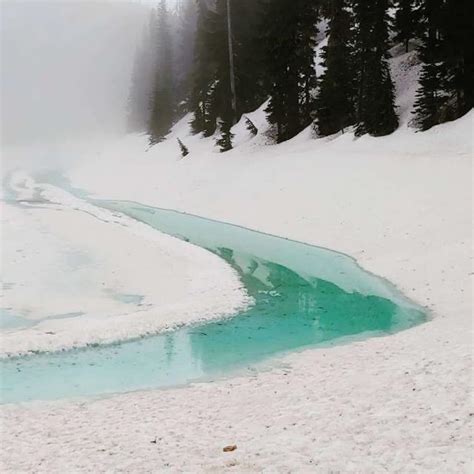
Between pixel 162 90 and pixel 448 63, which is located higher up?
pixel 162 90

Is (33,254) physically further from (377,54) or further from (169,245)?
(377,54)

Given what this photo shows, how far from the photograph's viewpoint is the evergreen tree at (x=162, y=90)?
2707 inches

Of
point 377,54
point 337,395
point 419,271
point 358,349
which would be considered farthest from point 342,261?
point 377,54

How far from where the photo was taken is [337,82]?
37750mm

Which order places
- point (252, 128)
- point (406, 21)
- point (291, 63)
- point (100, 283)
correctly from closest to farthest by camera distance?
point (100, 283) < point (406, 21) < point (291, 63) < point (252, 128)

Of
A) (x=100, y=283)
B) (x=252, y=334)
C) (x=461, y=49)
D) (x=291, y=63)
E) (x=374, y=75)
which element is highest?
(x=291, y=63)

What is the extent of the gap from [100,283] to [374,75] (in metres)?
22.6

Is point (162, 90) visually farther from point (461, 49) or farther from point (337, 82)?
point (461, 49)

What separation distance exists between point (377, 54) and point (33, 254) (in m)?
23.4

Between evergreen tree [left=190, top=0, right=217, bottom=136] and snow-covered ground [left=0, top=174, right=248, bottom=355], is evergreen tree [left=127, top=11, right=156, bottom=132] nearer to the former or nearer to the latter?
evergreen tree [left=190, top=0, right=217, bottom=136]

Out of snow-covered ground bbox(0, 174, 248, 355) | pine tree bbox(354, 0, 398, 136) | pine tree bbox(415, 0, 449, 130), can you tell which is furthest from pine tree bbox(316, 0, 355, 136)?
snow-covered ground bbox(0, 174, 248, 355)

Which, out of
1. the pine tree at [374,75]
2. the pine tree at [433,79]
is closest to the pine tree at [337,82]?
the pine tree at [374,75]

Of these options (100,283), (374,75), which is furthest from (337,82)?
(100,283)

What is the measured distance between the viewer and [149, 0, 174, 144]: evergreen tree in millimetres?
68750
